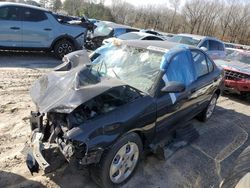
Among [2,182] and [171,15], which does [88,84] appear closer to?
[2,182]

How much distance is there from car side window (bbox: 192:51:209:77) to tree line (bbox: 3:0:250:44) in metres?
42.2

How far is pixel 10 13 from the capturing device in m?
9.36

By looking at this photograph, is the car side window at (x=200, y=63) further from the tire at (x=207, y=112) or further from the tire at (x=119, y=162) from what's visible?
the tire at (x=119, y=162)

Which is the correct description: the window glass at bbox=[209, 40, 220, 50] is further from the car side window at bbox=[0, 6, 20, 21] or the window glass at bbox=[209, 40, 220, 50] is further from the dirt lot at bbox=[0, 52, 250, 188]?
the car side window at bbox=[0, 6, 20, 21]

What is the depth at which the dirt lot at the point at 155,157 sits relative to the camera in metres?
3.73

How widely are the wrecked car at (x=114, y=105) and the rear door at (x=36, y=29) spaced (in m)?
5.55

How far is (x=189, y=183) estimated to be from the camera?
4.13 metres

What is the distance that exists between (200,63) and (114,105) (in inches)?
102

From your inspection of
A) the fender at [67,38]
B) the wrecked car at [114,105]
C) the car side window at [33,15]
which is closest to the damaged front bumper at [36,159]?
the wrecked car at [114,105]

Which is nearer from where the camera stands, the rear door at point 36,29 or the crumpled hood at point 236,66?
the crumpled hood at point 236,66

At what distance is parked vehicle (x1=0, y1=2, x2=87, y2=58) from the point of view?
30.6 ft

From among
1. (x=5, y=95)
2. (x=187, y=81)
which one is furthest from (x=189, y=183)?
(x=5, y=95)

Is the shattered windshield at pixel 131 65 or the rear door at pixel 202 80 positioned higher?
the shattered windshield at pixel 131 65

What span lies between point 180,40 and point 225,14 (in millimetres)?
43669
